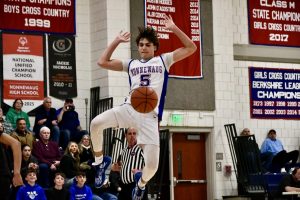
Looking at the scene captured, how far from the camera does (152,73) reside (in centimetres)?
1123

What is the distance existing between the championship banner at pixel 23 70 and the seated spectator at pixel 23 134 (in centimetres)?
223

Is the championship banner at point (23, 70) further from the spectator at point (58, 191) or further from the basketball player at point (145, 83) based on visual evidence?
the basketball player at point (145, 83)

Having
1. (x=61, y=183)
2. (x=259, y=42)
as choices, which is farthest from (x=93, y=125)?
(x=259, y=42)

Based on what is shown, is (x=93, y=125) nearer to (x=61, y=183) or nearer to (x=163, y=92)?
(x=163, y=92)

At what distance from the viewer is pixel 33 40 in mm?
21734

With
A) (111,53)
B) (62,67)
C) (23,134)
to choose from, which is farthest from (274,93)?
(111,53)

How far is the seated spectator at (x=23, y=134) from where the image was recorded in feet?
61.2

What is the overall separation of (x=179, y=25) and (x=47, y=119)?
18.2 ft

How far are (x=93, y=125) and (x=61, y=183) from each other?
669 cm

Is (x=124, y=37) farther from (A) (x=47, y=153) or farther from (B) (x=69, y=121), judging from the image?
(B) (x=69, y=121)

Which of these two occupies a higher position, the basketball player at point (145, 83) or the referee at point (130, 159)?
the basketball player at point (145, 83)

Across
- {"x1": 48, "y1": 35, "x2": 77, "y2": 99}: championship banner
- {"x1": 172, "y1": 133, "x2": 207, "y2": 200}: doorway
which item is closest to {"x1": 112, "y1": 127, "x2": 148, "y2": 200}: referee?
{"x1": 48, "y1": 35, "x2": 77, "y2": 99}: championship banner

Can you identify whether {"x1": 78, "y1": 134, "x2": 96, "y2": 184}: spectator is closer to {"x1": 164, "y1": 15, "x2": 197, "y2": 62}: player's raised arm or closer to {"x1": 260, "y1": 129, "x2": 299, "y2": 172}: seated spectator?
{"x1": 260, "y1": 129, "x2": 299, "y2": 172}: seated spectator

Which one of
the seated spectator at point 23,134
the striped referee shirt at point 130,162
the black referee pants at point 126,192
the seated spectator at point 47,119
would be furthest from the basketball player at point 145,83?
the seated spectator at point 47,119
